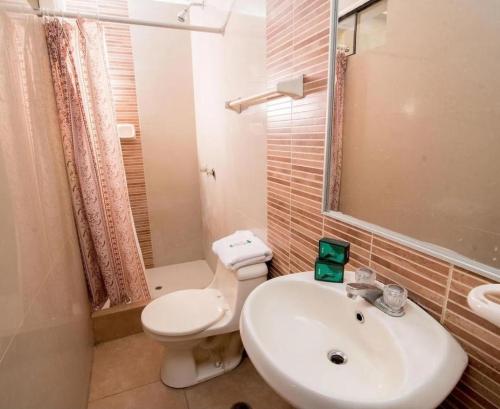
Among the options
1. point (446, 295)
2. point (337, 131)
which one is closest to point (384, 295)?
point (446, 295)

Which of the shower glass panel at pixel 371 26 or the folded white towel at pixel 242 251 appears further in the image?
the folded white towel at pixel 242 251

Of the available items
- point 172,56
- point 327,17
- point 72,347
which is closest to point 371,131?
point 327,17

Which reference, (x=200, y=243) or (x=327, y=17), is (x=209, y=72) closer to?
(x=327, y=17)

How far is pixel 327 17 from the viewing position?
0.96 metres

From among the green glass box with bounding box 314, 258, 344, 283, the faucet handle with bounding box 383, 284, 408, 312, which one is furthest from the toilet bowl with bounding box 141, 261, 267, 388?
the faucet handle with bounding box 383, 284, 408, 312

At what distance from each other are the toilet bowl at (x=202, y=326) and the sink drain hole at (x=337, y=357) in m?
0.66

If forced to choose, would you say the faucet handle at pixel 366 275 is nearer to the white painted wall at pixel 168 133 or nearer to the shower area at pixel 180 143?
the shower area at pixel 180 143

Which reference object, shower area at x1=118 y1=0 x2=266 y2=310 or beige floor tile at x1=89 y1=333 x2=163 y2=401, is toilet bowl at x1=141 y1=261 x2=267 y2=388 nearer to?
beige floor tile at x1=89 y1=333 x2=163 y2=401

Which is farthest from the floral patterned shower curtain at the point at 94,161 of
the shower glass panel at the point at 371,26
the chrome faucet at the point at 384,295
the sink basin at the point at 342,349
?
the chrome faucet at the point at 384,295

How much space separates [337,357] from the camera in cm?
84

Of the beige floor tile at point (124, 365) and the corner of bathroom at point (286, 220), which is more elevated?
the corner of bathroom at point (286, 220)

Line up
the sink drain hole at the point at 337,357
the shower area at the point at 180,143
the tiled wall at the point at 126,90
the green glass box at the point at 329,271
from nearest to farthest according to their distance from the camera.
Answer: the sink drain hole at the point at 337,357 → the green glass box at the point at 329,271 → the shower area at the point at 180,143 → the tiled wall at the point at 126,90

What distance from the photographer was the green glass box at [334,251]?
0.91 meters

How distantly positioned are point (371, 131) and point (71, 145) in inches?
64.1
